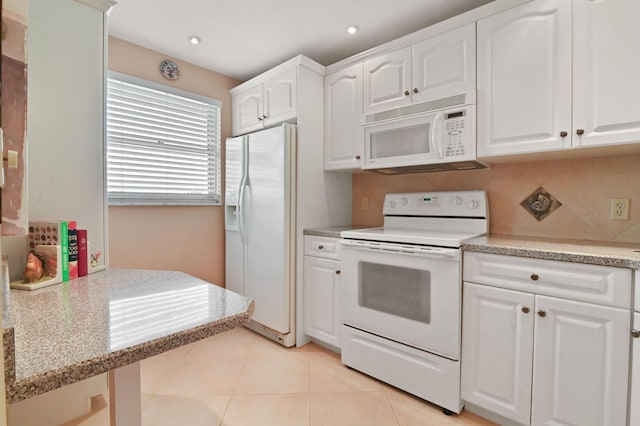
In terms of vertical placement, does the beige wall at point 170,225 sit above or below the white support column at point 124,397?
above

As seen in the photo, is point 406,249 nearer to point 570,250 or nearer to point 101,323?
point 570,250

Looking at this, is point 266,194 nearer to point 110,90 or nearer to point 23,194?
point 110,90

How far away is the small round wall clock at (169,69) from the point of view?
102 inches

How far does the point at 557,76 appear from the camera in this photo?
5.08 feet

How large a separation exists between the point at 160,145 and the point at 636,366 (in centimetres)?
316

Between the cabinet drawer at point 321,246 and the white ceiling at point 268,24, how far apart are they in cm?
152

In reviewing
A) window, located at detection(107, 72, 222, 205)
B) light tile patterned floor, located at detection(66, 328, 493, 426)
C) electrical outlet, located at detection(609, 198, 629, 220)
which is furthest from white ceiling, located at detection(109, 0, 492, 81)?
light tile patterned floor, located at detection(66, 328, 493, 426)

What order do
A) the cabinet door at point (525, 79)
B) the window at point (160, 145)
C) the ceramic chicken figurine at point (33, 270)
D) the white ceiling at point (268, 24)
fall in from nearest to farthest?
the ceramic chicken figurine at point (33, 270) < the cabinet door at point (525, 79) < the white ceiling at point (268, 24) < the window at point (160, 145)

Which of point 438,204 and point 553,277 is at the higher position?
point 438,204

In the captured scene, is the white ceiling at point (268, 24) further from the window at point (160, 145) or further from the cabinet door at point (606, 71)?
the cabinet door at point (606, 71)

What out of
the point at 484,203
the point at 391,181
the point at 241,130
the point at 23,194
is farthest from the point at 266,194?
the point at 23,194

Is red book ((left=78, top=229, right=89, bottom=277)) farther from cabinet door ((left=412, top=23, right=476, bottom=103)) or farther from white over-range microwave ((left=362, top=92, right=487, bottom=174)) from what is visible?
cabinet door ((left=412, top=23, right=476, bottom=103))

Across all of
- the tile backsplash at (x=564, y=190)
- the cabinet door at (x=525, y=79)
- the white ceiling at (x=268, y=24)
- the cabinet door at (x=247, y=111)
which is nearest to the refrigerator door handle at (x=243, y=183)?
the cabinet door at (x=247, y=111)

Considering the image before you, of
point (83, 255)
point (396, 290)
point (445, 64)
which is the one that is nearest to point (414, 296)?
point (396, 290)
